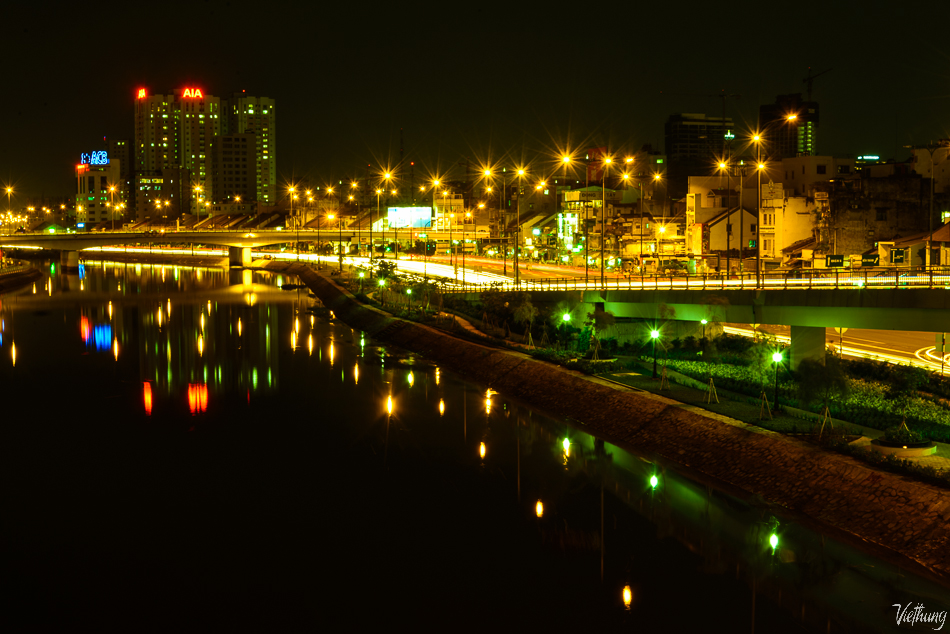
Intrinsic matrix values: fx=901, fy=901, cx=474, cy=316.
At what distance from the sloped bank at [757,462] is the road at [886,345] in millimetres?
9248

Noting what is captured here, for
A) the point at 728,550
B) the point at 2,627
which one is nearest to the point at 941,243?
the point at 728,550

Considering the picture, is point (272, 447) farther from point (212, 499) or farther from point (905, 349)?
point (905, 349)

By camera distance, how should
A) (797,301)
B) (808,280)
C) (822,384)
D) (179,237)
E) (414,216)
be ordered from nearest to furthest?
(822,384) → (797,301) → (808,280) → (179,237) → (414,216)

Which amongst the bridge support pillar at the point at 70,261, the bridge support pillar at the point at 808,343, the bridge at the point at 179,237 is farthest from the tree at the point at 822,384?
the bridge support pillar at the point at 70,261

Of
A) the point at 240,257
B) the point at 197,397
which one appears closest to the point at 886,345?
the point at 197,397

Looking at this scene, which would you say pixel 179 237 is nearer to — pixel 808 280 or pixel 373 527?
pixel 808 280

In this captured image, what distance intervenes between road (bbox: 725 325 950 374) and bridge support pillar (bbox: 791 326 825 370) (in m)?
3.25

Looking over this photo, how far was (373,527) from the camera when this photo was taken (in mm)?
18234

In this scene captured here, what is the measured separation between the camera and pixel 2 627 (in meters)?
14.0

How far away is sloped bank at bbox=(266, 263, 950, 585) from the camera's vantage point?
52.3 ft

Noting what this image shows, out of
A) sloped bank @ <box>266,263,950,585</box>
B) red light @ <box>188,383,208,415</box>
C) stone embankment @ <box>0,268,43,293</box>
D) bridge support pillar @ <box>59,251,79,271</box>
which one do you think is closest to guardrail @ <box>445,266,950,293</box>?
sloped bank @ <box>266,263,950,585</box>

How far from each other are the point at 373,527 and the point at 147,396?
54.4ft

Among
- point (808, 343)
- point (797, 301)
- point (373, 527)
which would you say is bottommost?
point (373, 527)

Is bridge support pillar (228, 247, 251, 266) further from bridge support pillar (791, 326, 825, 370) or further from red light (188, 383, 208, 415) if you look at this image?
bridge support pillar (791, 326, 825, 370)
